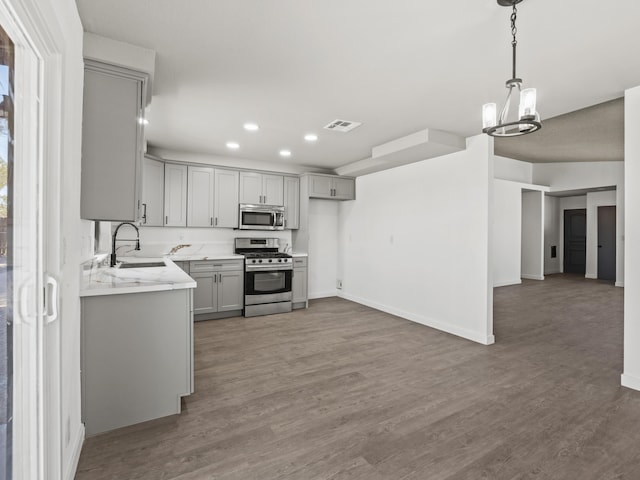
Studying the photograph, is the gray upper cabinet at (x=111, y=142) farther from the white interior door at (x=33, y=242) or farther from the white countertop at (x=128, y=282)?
the white interior door at (x=33, y=242)

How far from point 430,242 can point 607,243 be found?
24.0 feet

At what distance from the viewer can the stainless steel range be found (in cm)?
488

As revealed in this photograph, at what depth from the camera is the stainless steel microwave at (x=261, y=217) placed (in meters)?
5.15

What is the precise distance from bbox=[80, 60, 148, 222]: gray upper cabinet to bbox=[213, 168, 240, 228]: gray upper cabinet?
2882mm

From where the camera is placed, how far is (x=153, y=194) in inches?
177

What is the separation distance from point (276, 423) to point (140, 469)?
0.80 m

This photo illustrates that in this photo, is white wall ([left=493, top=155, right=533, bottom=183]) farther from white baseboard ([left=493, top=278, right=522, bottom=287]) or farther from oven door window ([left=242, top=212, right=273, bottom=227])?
oven door window ([left=242, top=212, right=273, bottom=227])

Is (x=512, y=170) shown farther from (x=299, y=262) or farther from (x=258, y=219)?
(x=258, y=219)

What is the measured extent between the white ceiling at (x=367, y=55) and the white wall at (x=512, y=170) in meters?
4.85

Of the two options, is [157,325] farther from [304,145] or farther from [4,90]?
[304,145]

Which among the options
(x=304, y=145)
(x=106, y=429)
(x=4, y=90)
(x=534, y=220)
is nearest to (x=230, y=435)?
(x=106, y=429)

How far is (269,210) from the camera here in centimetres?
534

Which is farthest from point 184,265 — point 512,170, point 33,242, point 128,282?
point 512,170

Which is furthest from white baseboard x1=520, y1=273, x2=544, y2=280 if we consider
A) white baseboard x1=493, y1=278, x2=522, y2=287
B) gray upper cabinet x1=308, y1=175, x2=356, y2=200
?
gray upper cabinet x1=308, y1=175, x2=356, y2=200
